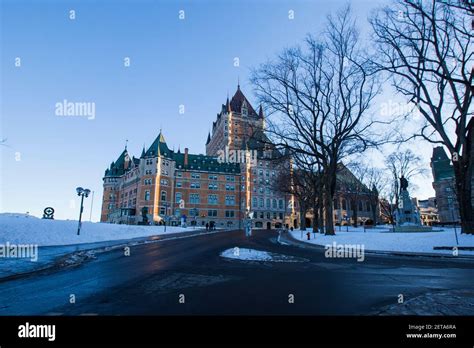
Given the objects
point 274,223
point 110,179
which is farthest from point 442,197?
point 110,179

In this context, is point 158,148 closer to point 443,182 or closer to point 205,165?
point 205,165

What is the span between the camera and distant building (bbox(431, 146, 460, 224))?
80312 mm

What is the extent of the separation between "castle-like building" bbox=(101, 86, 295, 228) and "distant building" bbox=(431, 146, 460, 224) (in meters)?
45.3

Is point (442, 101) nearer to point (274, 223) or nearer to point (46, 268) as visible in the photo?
point (46, 268)

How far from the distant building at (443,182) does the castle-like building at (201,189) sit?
4532 cm

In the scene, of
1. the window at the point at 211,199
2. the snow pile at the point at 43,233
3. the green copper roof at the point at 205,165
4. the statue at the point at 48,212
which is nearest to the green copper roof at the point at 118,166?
the green copper roof at the point at 205,165

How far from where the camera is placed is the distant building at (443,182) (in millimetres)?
80312

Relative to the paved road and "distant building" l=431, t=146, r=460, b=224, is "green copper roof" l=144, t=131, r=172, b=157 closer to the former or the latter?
the paved road

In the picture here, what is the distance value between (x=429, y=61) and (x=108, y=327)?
23.7 m

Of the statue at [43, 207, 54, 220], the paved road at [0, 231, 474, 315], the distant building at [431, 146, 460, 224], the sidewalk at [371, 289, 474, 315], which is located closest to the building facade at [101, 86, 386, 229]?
the distant building at [431, 146, 460, 224]

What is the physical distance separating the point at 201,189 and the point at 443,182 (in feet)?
254

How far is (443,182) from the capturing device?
8525cm

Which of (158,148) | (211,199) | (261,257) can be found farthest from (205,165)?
(261,257)

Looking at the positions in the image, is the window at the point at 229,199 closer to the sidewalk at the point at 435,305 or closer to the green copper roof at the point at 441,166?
the green copper roof at the point at 441,166
